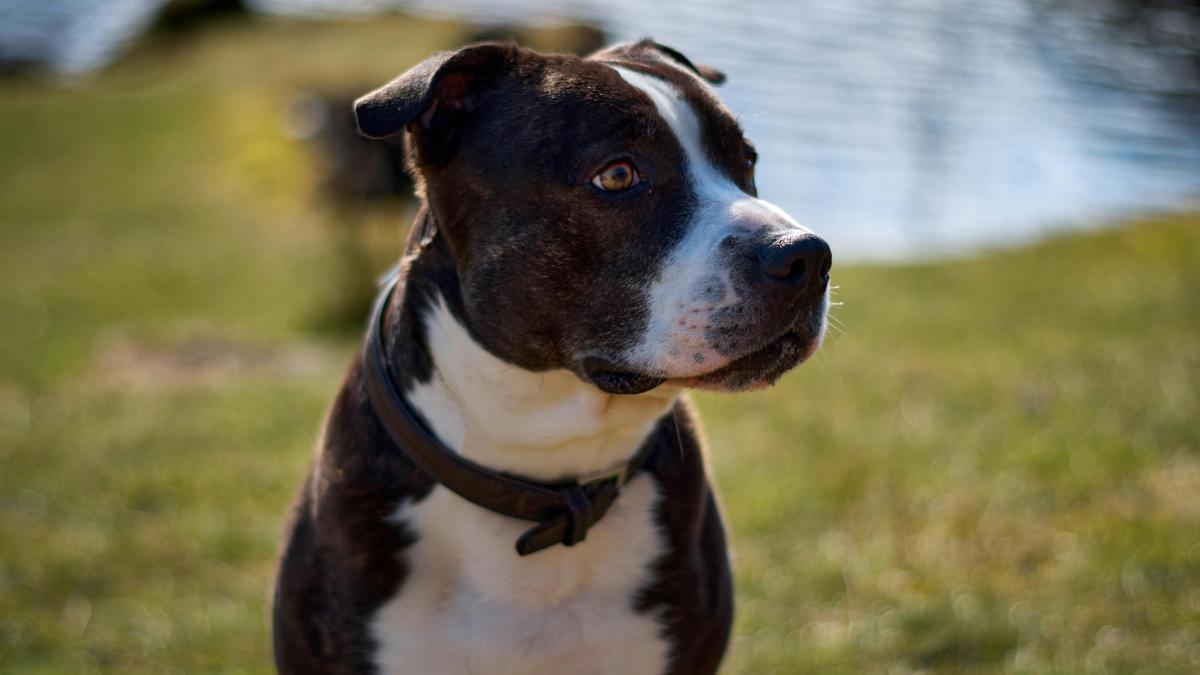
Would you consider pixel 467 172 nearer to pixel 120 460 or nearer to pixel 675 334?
pixel 675 334

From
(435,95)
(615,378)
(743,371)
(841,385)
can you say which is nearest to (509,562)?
(615,378)

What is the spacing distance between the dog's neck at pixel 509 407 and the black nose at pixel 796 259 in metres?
0.38

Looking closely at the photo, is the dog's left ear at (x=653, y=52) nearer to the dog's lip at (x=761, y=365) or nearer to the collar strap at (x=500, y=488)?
the dog's lip at (x=761, y=365)

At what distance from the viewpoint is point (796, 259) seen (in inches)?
92.6

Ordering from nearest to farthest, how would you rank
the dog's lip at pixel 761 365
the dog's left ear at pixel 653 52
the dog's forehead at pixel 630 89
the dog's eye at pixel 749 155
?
1. the dog's lip at pixel 761 365
2. the dog's forehead at pixel 630 89
3. the dog's eye at pixel 749 155
4. the dog's left ear at pixel 653 52

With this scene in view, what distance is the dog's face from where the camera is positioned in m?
2.41

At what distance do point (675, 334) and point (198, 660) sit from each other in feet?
8.24

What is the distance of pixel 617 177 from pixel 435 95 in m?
0.42

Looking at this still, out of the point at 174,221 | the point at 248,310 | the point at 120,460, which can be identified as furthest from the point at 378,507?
the point at 174,221

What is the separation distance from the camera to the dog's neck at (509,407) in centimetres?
264

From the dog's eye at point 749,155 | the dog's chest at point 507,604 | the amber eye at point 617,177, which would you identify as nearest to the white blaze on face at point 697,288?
the amber eye at point 617,177

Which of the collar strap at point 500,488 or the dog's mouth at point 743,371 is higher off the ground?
the dog's mouth at point 743,371

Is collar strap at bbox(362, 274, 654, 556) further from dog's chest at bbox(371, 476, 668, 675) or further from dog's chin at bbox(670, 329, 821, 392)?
dog's chin at bbox(670, 329, 821, 392)

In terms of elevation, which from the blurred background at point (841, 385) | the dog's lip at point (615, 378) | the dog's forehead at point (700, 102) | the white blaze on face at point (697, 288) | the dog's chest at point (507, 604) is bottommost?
the blurred background at point (841, 385)
